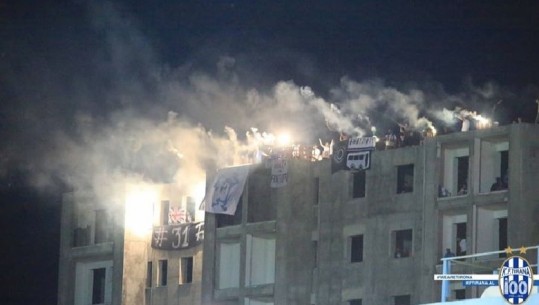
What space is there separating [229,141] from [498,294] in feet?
138

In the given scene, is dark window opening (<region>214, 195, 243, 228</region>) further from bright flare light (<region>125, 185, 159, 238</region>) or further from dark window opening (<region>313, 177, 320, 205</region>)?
bright flare light (<region>125, 185, 159, 238</region>)

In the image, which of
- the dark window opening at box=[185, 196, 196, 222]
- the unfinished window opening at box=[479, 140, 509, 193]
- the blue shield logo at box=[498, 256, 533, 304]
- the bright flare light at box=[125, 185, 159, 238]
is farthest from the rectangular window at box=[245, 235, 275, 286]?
the blue shield logo at box=[498, 256, 533, 304]

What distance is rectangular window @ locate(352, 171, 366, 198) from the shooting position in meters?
63.9

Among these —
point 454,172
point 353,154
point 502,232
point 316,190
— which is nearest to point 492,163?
point 454,172

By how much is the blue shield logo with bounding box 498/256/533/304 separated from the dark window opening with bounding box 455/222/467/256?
96.0 feet

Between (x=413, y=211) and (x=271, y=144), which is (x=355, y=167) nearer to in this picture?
(x=413, y=211)

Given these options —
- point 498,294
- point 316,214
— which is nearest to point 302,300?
point 316,214

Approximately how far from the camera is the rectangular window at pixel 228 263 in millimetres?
69062

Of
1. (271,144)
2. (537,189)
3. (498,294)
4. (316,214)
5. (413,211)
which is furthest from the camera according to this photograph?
(271,144)

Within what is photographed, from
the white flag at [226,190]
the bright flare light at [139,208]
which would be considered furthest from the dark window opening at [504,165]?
the bright flare light at [139,208]

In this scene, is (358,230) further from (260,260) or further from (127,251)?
(127,251)

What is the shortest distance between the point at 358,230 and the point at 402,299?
3881 mm

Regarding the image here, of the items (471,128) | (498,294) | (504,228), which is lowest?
(498,294)

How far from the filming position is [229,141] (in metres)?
73.3
